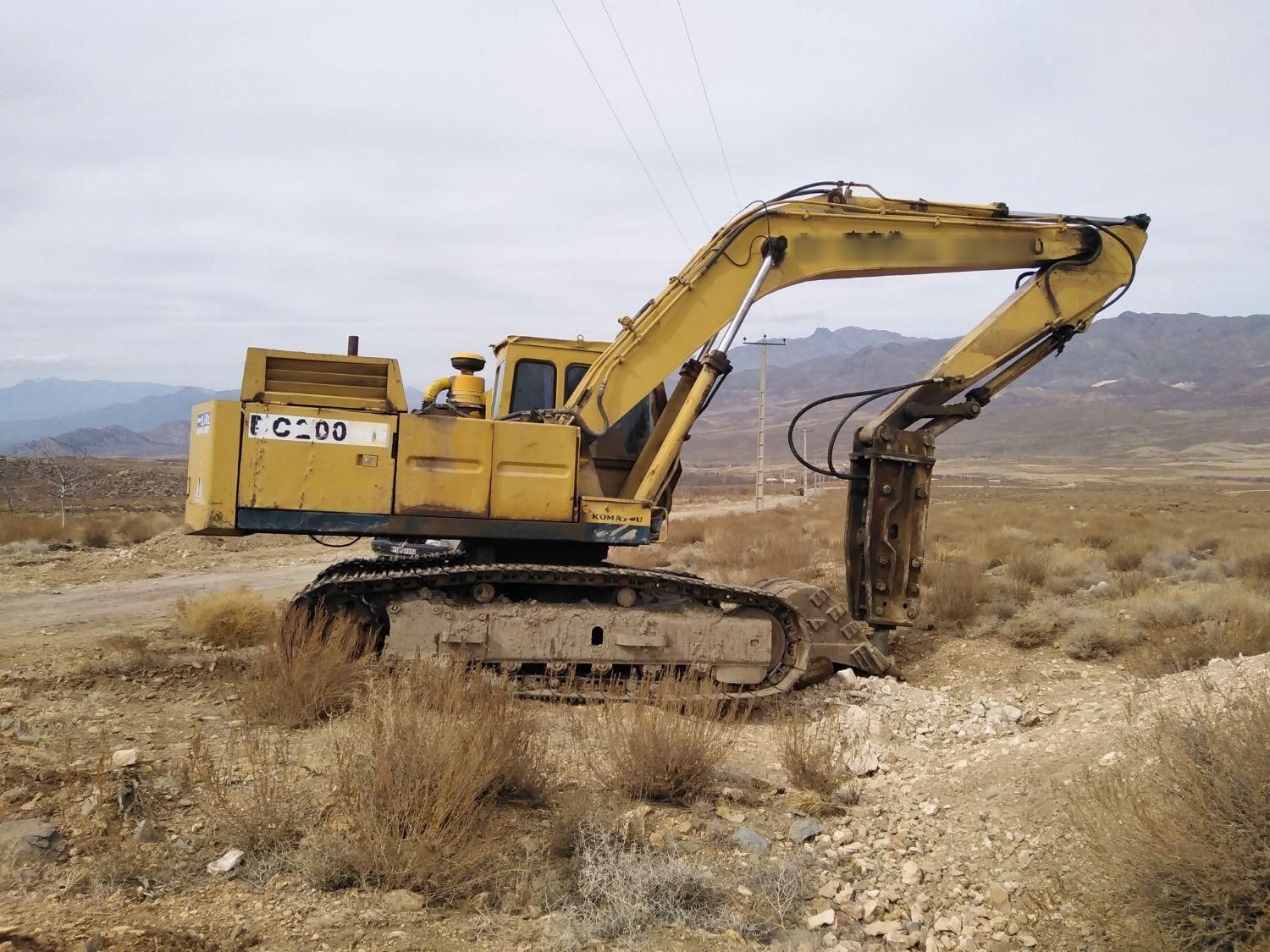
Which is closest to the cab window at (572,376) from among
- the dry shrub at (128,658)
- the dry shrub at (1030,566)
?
the dry shrub at (128,658)

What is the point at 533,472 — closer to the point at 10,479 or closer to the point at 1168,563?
the point at 1168,563

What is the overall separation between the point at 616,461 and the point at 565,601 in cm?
156

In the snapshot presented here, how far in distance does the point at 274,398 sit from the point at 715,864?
500 centimetres

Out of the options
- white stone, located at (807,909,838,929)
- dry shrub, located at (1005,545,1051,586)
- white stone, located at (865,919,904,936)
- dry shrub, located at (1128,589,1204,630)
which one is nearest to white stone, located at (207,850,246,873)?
white stone, located at (807,909,838,929)

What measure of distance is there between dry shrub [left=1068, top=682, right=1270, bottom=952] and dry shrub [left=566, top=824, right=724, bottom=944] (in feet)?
5.53

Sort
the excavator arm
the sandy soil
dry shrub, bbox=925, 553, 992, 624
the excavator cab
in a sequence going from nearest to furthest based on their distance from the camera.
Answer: the sandy soil, the excavator arm, the excavator cab, dry shrub, bbox=925, 553, 992, 624

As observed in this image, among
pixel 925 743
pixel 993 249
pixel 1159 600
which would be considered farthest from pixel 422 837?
pixel 1159 600

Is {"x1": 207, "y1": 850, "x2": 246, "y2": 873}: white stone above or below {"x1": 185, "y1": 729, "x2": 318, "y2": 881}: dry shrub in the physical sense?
below

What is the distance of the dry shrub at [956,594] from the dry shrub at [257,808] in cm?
794

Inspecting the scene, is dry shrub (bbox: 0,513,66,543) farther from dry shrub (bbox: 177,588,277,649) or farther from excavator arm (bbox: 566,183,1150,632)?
excavator arm (bbox: 566,183,1150,632)

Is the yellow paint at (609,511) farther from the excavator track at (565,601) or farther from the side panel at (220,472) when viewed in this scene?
the side panel at (220,472)

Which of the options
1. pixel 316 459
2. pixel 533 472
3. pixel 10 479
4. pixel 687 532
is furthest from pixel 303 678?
pixel 10 479

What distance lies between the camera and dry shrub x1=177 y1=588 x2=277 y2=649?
383 inches

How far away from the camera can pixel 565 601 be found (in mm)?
8031
